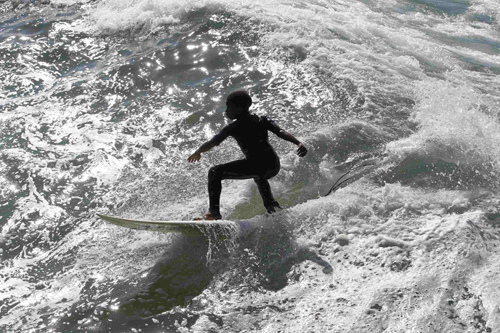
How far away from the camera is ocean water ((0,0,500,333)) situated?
13.9 ft

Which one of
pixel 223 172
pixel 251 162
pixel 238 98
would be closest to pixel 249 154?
pixel 251 162

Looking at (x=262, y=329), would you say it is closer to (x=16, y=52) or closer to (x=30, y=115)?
(x=30, y=115)

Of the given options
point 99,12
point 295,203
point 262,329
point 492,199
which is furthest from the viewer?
point 99,12

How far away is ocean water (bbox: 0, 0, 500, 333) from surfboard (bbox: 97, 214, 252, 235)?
5.3 inches

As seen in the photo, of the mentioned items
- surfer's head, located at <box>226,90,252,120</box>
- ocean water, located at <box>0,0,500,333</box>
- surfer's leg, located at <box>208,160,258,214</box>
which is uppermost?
surfer's head, located at <box>226,90,252,120</box>

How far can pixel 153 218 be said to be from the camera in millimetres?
5703

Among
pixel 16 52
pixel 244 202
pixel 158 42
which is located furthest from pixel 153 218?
pixel 16 52

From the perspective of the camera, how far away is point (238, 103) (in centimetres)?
468

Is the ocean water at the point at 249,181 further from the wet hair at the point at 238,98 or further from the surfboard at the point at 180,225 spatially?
the wet hair at the point at 238,98

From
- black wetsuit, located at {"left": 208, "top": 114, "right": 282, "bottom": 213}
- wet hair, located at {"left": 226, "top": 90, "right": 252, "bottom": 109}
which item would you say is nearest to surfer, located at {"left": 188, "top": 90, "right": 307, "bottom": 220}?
black wetsuit, located at {"left": 208, "top": 114, "right": 282, "bottom": 213}

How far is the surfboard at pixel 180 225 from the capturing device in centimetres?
488

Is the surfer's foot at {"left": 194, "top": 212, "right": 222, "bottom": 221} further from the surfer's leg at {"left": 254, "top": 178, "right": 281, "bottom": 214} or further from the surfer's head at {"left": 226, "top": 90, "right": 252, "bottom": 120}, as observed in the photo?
the surfer's head at {"left": 226, "top": 90, "right": 252, "bottom": 120}

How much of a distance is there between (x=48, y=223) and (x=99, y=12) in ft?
27.8

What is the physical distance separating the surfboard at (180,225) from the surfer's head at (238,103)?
1.18 meters
